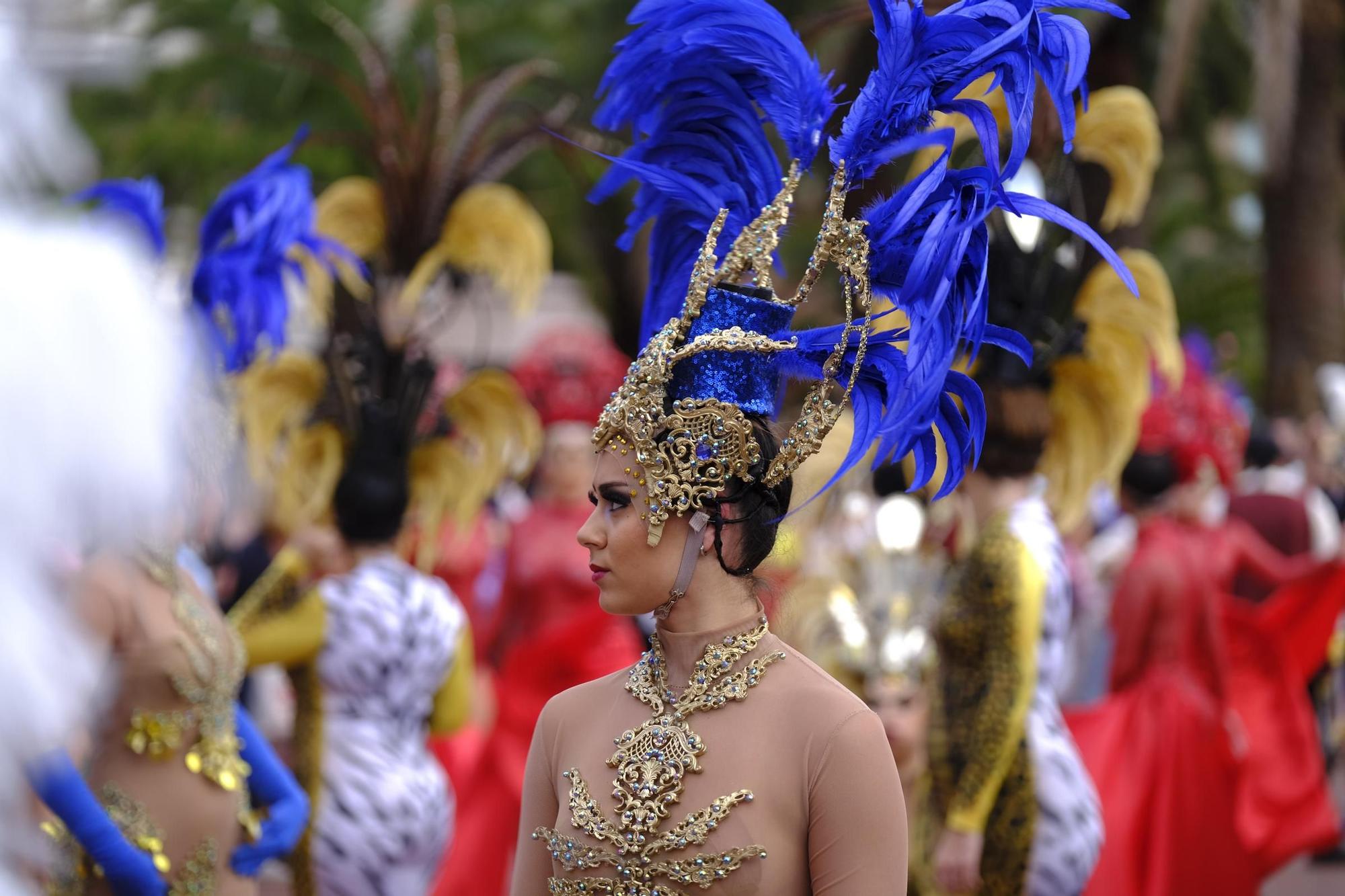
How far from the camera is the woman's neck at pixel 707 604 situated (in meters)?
2.47

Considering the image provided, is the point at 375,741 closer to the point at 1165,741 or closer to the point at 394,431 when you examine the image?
the point at 394,431

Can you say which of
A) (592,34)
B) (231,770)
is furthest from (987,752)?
(592,34)

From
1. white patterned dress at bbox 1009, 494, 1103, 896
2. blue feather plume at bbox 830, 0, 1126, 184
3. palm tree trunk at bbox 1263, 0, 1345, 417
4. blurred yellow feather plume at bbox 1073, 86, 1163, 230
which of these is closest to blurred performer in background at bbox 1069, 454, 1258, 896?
white patterned dress at bbox 1009, 494, 1103, 896

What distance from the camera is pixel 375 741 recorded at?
15.8 ft

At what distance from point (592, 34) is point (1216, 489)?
724cm

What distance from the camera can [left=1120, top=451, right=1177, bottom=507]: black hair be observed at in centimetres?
671

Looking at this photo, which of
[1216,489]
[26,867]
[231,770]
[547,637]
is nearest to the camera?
[26,867]

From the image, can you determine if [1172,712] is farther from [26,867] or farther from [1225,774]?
[26,867]

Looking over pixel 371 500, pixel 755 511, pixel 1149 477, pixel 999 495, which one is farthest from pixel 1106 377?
pixel 755 511

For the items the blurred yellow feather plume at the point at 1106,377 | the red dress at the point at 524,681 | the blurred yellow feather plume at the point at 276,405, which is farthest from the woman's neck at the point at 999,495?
the blurred yellow feather plume at the point at 276,405

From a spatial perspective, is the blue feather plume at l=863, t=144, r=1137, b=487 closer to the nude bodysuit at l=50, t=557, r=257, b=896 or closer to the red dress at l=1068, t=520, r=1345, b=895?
the nude bodysuit at l=50, t=557, r=257, b=896

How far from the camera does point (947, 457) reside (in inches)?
95.3

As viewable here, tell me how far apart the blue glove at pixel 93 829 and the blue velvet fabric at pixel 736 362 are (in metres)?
1.39

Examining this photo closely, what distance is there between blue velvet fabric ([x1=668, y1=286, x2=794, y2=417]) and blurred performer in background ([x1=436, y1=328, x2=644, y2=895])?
3.68 metres
